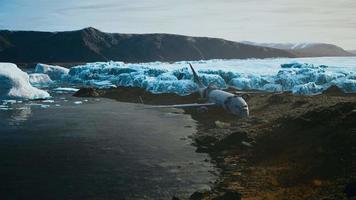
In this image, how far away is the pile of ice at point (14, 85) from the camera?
81938mm

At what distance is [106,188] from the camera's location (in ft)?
105

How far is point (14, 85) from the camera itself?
8519cm

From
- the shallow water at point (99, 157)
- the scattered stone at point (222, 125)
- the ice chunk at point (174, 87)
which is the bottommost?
the shallow water at point (99, 157)

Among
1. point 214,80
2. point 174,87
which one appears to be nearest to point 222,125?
point 174,87

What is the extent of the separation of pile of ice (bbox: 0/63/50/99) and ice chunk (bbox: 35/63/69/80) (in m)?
68.5

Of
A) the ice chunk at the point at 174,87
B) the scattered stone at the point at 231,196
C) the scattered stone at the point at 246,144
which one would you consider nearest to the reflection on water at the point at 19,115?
the ice chunk at the point at 174,87

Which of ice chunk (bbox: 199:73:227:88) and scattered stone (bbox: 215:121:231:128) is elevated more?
ice chunk (bbox: 199:73:227:88)

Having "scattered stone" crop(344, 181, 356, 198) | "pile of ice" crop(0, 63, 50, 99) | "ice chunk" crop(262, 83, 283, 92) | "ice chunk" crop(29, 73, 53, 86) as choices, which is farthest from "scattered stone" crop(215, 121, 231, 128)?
"ice chunk" crop(29, 73, 53, 86)

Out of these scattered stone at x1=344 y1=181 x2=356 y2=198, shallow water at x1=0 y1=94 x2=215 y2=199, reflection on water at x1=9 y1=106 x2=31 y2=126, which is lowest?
shallow water at x1=0 y1=94 x2=215 y2=199

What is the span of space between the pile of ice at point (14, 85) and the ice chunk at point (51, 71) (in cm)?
6855

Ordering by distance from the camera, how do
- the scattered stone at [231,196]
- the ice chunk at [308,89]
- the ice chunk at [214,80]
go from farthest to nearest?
the ice chunk at [214,80]
the ice chunk at [308,89]
the scattered stone at [231,196]

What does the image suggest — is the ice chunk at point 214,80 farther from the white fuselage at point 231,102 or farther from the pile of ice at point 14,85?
the pile of ice at point 14,85

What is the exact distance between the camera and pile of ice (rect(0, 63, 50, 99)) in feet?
269

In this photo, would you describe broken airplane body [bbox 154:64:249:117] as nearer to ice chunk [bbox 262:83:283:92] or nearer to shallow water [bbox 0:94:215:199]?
shallow water [bbox 0:94:215:199]
